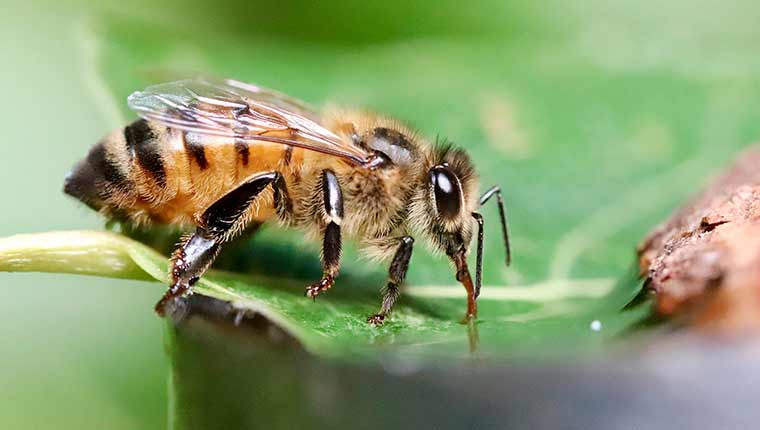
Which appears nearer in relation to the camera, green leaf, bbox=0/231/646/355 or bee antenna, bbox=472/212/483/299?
green leaf, bbox=0/231/646/355

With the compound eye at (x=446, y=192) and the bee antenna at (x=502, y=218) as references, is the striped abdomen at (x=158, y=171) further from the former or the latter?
the bee antenna at (x=502, y=218)

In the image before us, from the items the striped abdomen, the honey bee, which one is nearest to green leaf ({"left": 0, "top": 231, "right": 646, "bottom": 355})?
the honey bee

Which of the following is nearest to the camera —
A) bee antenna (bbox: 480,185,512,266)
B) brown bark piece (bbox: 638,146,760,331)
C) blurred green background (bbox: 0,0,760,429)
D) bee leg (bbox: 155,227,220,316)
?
brown bark piece (bbox: 638,146,760,331)

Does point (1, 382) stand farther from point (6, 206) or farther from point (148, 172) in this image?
point (148, 172)

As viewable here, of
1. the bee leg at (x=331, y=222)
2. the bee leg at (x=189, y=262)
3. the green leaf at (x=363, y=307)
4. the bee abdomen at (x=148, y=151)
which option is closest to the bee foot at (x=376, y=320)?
the green leaf at (x=363, y=307)

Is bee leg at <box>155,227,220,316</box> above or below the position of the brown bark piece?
below

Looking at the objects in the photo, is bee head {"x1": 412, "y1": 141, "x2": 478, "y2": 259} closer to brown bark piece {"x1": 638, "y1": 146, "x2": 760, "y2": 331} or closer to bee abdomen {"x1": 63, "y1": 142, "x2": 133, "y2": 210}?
brown bark piece {"x1": 638, "y1": 146, "x2": 760, "y2": 331}

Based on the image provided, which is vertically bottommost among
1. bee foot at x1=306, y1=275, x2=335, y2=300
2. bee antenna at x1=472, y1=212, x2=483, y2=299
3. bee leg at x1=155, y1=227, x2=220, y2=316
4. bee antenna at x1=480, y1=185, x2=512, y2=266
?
bee leg at x1=155, y1=227, x2=220, y2=316
